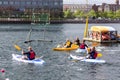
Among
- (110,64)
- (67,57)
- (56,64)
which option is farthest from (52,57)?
(110,64)

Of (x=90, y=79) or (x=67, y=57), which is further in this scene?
(x=67, y=57)

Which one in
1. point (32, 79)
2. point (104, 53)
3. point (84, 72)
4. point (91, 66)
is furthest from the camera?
point (104, 53)

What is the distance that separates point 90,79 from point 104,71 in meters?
4.44

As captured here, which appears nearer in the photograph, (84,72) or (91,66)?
(84,72)

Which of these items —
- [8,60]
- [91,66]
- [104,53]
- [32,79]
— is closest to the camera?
[32,79]

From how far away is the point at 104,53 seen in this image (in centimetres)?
5584

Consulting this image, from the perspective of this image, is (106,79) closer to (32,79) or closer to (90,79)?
(90,79)

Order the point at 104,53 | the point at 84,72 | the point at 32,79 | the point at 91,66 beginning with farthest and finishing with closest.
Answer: the point at 104,53, the point at 91,66, the point at 84,72, the point at 32,79

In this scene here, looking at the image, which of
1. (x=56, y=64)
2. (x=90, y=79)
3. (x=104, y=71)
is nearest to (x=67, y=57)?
(x=56, y=64)

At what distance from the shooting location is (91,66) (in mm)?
44125

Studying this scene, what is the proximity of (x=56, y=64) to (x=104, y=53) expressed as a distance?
1263cm

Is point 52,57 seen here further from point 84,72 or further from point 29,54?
point 84,72

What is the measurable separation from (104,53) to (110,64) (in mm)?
10433

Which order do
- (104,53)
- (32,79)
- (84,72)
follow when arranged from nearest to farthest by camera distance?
1. (32,79)
2. (84,72)
3. (104,53)
